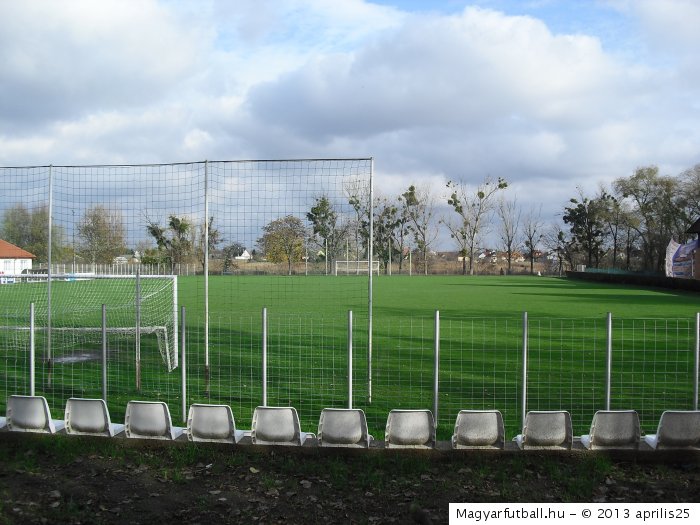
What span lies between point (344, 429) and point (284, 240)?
3689 mm

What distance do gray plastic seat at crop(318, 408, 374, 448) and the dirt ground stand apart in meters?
0.09

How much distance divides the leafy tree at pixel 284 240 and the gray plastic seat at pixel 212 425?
332cm

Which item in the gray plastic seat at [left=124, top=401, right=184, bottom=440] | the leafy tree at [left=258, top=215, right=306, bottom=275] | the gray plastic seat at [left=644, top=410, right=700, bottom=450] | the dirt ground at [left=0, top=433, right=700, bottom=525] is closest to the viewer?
the dirt ground at [left=0, top=433, right=700, bottom=525]

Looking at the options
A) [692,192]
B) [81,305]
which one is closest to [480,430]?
[81,305]

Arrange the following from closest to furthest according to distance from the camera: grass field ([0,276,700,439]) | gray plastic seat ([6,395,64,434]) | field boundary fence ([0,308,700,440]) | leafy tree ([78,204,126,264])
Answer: gray plastic seat ([6,395,64,434]), field boundary fence ([0,308,700,440]), grass field ([0,276,700,439]), leafy tree ([78,204,126,264])

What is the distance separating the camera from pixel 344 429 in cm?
562

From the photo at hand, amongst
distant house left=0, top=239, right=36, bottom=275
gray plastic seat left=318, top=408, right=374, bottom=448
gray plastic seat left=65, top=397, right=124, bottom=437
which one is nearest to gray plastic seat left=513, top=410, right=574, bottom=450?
gray plastic seat left=318, top=408, right=374, bottom=448

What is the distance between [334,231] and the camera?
8930mm

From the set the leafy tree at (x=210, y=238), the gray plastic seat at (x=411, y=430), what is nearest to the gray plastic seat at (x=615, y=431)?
the gray plastic seat at (x=411, y=430)

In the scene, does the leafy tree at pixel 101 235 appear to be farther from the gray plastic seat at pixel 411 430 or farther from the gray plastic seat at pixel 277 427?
the gray plastic seat at pixel 411 430

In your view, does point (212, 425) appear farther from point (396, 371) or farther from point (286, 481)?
point (396, 371)

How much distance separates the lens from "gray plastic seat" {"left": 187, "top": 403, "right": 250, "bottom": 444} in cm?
573

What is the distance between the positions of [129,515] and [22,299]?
1537cm

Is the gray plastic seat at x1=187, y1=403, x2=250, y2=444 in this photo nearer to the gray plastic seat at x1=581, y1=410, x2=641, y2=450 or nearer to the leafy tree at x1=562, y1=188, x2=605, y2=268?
the gray plastic seat at x1=581, y1=410, x2=641, y2=450
